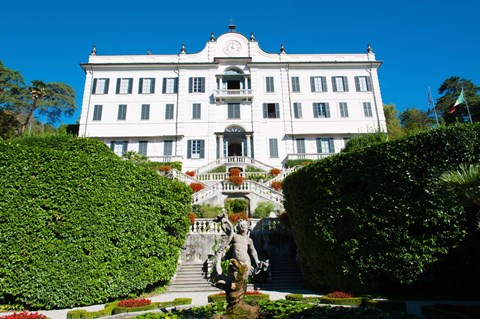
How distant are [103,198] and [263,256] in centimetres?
884

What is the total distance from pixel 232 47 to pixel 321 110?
13.4 meters

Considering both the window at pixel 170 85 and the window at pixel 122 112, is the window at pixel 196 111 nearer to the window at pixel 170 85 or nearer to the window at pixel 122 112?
the window at pixel 170 85

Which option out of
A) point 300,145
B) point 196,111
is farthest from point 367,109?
point 196,111

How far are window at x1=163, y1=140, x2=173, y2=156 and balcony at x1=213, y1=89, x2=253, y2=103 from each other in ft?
23.7

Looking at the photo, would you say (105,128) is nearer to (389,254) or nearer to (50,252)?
(50,252)

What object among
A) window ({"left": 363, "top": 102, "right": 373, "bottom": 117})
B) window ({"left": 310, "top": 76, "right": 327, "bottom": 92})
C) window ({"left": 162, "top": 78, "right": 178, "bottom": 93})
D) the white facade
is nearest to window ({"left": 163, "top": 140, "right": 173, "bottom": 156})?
the white facade

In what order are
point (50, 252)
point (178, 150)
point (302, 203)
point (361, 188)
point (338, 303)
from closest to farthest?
point (338, 303)
point (50, 252)
point (361, 188)
point (302, 203)
point (178, 150)

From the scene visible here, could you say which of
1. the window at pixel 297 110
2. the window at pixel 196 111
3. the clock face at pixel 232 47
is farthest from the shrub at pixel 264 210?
the clock face at pixel 232 47

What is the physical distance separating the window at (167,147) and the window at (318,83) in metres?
17.6

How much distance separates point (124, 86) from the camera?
113 feet

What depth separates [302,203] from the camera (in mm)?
13578

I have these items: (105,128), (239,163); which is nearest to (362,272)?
(239,163)

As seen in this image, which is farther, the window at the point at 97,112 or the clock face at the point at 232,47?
the clock face at the point at 232,47

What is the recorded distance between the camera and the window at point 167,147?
105 ft
